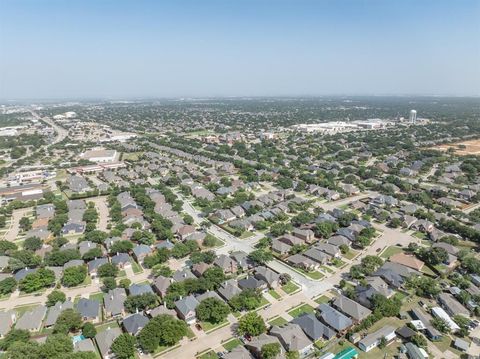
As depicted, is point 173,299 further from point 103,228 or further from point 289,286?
point 103,228

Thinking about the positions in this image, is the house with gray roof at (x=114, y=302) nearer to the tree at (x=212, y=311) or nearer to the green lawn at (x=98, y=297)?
the green lawn at (x=98, y=297)

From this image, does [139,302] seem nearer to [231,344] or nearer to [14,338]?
[231,344]

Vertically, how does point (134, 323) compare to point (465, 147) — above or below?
below

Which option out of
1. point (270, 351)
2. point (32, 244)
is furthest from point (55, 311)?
point (270, 351)

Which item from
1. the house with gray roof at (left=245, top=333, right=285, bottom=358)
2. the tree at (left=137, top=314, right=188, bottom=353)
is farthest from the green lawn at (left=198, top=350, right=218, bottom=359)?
the house with gray roof at (left=245, top=333, right=285, bottom=358)

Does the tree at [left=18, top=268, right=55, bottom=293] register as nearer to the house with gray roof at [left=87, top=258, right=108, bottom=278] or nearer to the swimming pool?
the house with gray roof at [left=87, top=258, right=108, bottom=278]

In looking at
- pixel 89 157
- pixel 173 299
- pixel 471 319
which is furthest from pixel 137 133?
pixel 471 319

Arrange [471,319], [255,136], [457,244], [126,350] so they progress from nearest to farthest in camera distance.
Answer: [126,350]
[471,319]
[457,244]
[255,136]
